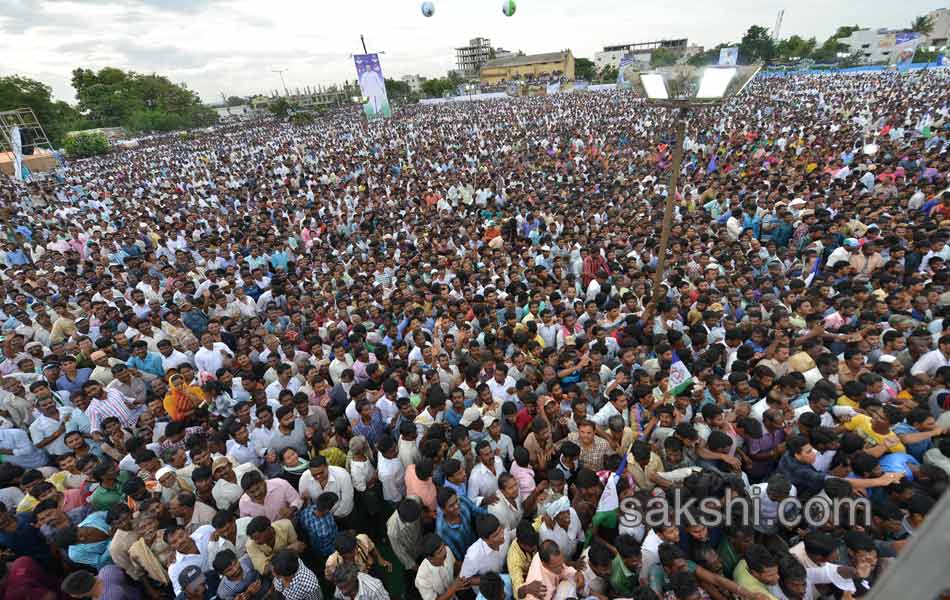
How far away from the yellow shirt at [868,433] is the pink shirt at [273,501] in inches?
176

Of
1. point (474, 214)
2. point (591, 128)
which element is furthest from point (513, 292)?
point (591, 128)

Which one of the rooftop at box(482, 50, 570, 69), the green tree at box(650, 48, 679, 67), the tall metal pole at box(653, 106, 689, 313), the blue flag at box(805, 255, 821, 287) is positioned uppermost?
the rooftop at box(482, 50, 570, 69)

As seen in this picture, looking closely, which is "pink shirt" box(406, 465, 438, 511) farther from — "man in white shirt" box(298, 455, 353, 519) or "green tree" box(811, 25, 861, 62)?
"green tree" box(811, 25, 861, 62)

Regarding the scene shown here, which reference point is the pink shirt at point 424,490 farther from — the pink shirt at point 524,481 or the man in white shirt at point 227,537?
the man in white shirt at point 227,537

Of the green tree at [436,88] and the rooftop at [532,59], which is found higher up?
the rooftop at [532,59]

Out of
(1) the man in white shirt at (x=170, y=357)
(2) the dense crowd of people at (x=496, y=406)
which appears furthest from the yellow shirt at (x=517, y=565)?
(1) the man in white shirt at (x=170, y=357)

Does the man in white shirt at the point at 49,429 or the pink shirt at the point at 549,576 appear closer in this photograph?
the pink shirt at the point at 549,576

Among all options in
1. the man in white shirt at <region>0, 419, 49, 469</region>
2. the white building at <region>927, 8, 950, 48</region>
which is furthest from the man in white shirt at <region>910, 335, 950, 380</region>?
the white building at <region>927, 8, 950, 48</region>

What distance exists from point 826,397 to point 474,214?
9.07 meters

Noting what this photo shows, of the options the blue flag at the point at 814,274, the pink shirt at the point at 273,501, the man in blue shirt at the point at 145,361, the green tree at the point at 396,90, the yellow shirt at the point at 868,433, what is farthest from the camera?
the green tree at the point at 396,90

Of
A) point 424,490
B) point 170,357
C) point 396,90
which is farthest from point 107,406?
point 396,90

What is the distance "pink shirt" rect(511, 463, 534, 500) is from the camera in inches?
135

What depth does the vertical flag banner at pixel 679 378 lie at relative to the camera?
14.0 ft

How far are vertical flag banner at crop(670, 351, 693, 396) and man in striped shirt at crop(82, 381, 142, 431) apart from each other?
5.76 metres
